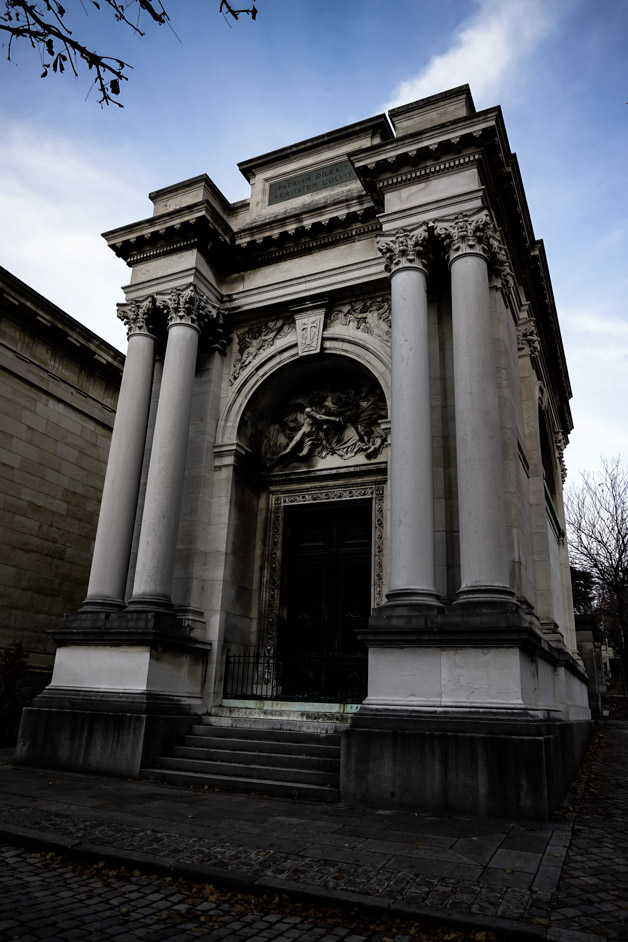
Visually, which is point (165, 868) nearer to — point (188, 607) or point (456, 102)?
point (188, 607)

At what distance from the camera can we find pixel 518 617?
9.19 metres

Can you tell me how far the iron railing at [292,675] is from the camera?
13.1 m

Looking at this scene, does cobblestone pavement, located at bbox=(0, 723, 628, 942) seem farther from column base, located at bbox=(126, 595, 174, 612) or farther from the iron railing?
the iron railing

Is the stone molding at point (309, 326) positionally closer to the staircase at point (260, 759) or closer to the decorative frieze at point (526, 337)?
the decorative frieze at point (526, 337)

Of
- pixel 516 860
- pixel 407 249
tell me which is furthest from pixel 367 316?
pixel 516 860

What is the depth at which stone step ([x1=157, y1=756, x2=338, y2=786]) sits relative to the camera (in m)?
9.48

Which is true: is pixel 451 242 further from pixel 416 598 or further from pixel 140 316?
pixel 140 316

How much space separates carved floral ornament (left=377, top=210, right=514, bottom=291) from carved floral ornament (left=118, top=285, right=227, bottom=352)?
4.44 metres

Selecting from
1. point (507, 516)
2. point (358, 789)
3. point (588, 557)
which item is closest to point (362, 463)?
point (507, 516)

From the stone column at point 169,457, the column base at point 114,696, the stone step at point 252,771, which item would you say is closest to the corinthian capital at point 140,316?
the stone column at point 169,457

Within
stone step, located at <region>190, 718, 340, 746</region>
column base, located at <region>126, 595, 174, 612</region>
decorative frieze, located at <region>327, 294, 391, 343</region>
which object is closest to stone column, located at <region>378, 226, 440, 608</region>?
decorative frieze, located at <region>327, 294, 391, 343</region>

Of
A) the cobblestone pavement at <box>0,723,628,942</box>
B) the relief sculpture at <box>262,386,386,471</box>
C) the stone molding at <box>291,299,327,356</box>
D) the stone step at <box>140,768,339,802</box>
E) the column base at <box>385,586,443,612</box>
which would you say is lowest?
the cobblestone pavement at <box>0,723,628,942</box>

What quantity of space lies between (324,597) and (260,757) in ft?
15.5

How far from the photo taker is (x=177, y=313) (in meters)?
14.5
